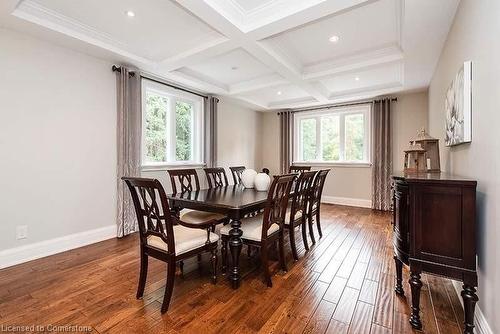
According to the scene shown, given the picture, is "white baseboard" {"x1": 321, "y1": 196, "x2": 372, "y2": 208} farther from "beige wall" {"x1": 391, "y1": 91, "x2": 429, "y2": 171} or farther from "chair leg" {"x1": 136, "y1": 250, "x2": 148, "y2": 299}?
"chair leg" {"x1": 136, "y1": 250, "x2": 148, "y2": 299}

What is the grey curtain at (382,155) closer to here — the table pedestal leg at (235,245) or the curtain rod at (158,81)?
the curtain rod at (158,81)

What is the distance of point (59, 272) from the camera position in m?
2.38

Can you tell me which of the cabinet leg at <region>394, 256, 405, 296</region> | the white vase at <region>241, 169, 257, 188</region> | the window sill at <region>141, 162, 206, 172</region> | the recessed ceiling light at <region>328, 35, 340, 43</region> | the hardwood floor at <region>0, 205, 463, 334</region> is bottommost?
the hardwood floor at <region>0, 205, 463, 334</region>

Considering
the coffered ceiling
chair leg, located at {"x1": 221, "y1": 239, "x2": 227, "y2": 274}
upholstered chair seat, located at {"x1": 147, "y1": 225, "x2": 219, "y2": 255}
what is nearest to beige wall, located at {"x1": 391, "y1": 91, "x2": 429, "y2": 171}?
the coffered ceiling

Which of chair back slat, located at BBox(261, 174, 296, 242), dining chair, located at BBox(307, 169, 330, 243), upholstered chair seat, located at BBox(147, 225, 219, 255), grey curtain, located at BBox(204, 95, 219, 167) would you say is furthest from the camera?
grey curtain, located at BBox(204, 95, 219, 167)

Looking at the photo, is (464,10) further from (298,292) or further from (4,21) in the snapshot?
(4,21)

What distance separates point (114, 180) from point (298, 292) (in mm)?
2882

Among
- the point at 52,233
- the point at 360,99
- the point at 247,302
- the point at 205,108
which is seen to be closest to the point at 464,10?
the point at 247,302

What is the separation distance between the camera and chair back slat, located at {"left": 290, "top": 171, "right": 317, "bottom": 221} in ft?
8.77

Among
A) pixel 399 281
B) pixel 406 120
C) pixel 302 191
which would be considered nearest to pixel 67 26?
pixel 302 191

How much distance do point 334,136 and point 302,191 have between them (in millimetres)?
3645

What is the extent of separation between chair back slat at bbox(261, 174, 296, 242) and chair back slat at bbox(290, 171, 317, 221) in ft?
1.16

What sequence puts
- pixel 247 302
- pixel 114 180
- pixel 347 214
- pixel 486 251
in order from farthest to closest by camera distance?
pixel 347 214
pixel 114 180
pixel 247 302
pixel 486 251

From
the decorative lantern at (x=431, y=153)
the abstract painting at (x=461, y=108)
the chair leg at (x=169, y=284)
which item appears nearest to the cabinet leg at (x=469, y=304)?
the abstract painting at (x=461, y=108)
